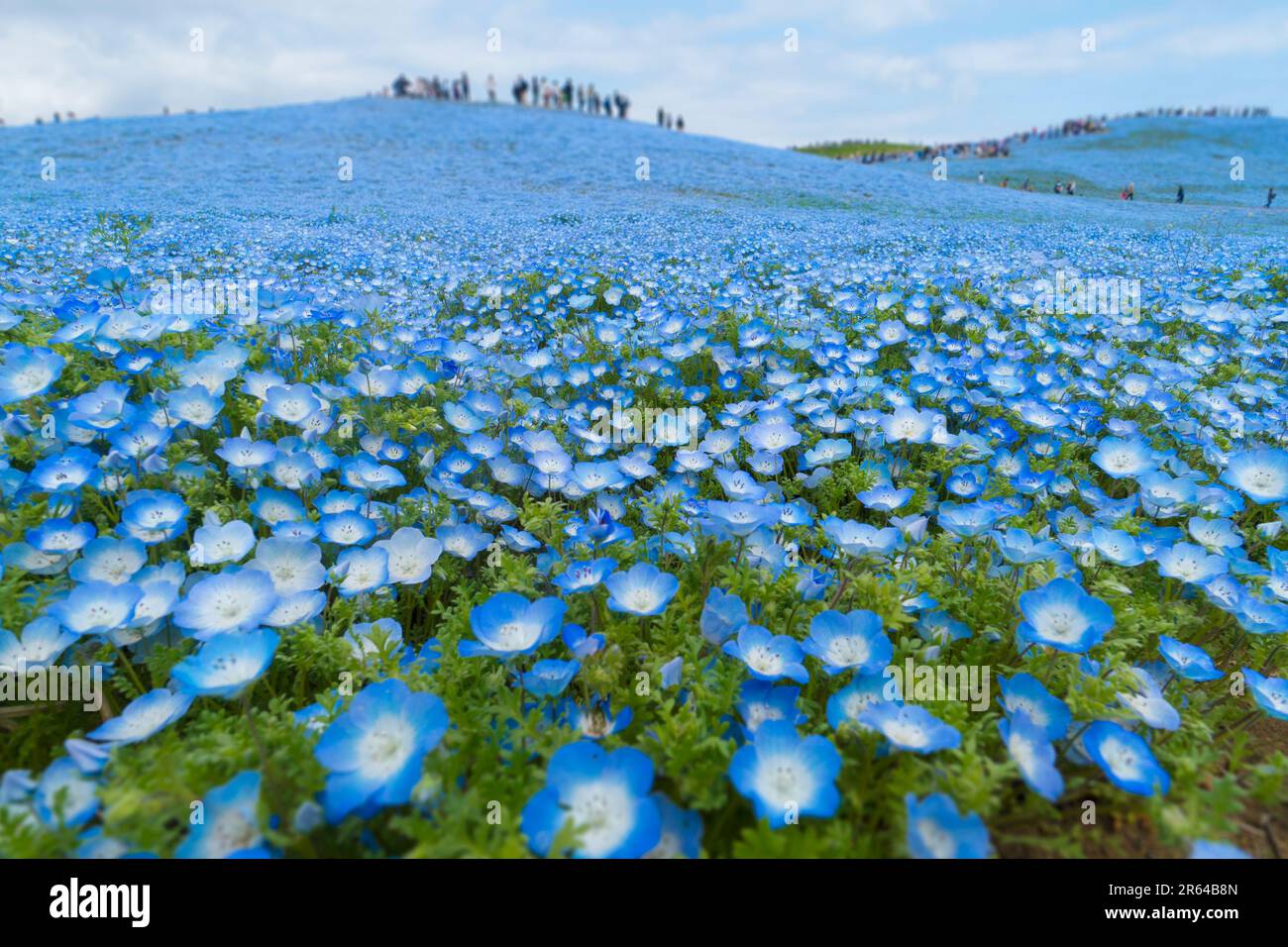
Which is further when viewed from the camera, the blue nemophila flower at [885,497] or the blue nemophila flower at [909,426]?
the blue nemophila flower at [909,426]

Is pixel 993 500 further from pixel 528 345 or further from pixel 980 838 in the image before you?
pixel 528 345

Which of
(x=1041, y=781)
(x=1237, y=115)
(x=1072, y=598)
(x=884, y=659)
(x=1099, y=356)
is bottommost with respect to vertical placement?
(x=1041, y=781)

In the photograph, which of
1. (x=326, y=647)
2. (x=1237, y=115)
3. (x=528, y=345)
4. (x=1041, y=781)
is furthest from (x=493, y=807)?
(x=1237, y=115)

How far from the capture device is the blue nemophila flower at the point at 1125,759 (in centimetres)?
131

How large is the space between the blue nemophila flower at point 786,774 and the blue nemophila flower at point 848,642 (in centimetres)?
28

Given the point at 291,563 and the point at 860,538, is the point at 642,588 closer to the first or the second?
the point at 860,538

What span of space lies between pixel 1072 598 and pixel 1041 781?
564mm

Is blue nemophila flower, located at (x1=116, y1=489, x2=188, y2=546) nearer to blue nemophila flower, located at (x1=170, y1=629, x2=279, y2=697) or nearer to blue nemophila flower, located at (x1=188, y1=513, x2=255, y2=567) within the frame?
blue nemophila flower, located at (x1=188, y1=513, x2=255, y2=567)

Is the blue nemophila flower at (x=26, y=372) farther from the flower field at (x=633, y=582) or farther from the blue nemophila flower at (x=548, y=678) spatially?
the blue nemophila flower at (x=548, y=678)

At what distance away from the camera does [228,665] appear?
136 centimetres

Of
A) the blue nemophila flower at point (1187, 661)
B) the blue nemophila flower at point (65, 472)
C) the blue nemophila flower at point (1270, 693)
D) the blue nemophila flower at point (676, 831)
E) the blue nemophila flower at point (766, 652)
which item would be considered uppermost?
the blue nemophila flower at point (65, 472)

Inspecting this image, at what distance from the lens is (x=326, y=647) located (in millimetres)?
1643

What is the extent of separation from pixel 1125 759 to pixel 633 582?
3.81 ft

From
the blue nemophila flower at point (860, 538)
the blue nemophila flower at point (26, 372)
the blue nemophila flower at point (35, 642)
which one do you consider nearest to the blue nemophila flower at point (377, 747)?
the blue nemophila flower at point (35, 642)
